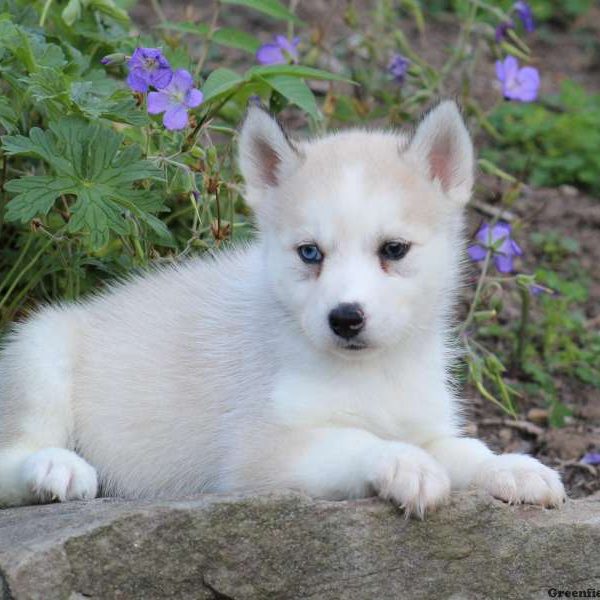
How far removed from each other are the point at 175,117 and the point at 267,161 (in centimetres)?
Result: 55

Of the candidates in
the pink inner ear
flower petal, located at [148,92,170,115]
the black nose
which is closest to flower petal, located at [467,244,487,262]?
the pink inner ear

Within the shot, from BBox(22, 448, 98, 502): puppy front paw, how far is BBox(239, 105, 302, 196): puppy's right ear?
3.71 feet

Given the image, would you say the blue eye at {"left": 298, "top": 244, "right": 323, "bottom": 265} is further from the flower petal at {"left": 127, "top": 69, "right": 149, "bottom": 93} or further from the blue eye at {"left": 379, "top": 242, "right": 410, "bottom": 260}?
the flower petal at {"left": 127, "top": 69, "right": 149, "bottom": 93}

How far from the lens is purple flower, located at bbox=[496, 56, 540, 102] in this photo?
5.87 metres

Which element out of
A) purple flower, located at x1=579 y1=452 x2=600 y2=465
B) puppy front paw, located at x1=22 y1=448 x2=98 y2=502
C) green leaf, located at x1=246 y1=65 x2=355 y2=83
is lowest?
purple flower, located at x1=579 y1=452 x2=600 y2=465

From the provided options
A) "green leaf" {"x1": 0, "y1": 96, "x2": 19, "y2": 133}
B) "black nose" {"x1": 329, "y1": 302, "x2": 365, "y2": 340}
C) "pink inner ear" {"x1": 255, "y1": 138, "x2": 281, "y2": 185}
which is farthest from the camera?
"green leaf" {"x1": 0, "y1": 96, "x2": 19, "y2": 133}

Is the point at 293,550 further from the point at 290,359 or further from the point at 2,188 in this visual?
the point at 2,188

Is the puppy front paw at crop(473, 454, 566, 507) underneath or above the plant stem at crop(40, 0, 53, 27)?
underneath

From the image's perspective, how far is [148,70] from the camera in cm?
455

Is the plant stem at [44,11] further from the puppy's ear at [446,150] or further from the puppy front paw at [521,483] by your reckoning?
the puppy front paw at [521,483]

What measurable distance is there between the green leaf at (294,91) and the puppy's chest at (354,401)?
4.05 ft

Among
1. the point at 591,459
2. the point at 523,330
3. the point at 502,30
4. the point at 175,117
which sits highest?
the point at 502,30

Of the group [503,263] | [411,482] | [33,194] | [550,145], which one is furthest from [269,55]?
[550,145]

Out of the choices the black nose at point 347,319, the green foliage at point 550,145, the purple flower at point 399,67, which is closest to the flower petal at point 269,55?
the purple flower at point 399,67
